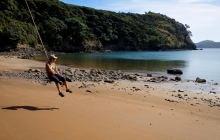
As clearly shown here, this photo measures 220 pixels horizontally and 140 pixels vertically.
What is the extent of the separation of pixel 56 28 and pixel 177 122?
93.1 m

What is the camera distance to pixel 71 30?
10119 centimetres

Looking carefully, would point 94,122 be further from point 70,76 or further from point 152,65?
point 152,65

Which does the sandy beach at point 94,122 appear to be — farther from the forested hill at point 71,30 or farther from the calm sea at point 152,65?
the forested hill at point 71,30

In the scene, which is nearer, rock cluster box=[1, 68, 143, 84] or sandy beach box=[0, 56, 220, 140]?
sandy beach box=[0, 56, 220, 140]

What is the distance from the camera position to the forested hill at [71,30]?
73.2m

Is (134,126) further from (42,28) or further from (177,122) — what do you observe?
(42,28)

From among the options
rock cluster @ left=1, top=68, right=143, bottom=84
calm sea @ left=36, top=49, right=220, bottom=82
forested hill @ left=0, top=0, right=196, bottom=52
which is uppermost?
forested hill @ left=0, top=0, right=196, bottom=52

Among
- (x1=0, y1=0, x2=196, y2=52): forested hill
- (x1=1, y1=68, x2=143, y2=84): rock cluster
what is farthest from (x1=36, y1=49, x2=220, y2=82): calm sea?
(x1=0, y1=0, x2=196, y2=52): forested hill

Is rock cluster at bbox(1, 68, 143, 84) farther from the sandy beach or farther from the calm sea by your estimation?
the calm sea

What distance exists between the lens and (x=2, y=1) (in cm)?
7681

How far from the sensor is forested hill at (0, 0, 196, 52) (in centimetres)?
7319

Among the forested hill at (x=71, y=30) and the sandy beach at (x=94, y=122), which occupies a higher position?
the forested hill at (x=71, y=30)

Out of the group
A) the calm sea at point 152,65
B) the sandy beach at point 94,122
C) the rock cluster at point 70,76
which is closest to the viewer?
the sandy beach at point 94,122

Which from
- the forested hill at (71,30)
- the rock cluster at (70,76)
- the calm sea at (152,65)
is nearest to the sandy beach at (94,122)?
the rock cluster at (70,76)
